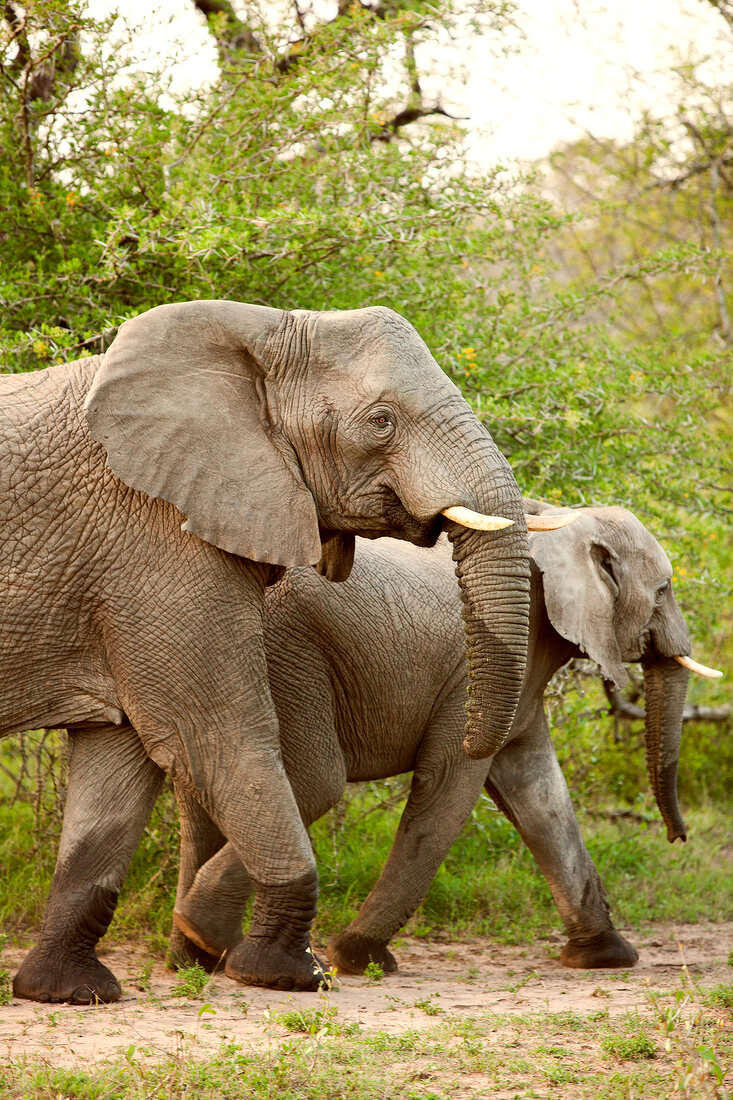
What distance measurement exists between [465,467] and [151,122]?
134 inches

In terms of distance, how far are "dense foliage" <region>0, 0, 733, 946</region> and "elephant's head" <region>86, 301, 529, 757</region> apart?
166 cm

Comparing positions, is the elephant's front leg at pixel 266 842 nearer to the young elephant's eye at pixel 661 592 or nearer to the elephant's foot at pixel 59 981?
the elephant's foot at pixel 59 981

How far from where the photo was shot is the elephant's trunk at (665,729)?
6.41m

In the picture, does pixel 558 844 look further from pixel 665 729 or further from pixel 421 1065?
pixel 421 1065

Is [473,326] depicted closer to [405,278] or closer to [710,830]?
[405,278]

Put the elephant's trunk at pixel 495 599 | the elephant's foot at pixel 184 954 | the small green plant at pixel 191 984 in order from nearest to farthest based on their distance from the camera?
the elephant's trunk at pixel 495 599
the small green plant at pixel 191 984
the elephant's foot at pixel 184 954

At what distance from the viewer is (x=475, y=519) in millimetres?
4254

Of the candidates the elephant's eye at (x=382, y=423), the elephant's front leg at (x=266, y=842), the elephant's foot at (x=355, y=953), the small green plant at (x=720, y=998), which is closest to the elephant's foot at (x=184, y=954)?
the elephant's foot at (x=355, y=953)

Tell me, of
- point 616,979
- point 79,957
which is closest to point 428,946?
point 616,979

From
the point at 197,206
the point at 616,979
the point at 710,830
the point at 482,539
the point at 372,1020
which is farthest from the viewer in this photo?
the point at 710,830

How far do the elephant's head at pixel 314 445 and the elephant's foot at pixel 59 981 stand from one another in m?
1.57

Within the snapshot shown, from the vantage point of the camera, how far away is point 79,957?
4.70 metres

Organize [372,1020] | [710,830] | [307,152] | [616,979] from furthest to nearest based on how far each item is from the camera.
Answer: [710,830] → [307,152] → [616,979] → [372,1020]

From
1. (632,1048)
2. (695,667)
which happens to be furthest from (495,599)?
(695,667)
